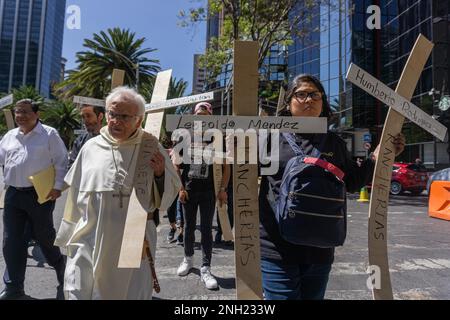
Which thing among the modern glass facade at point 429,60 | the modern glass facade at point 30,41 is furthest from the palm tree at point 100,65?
the modern glass facade at point 429,60

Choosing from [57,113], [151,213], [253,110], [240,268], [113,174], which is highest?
[57,113]

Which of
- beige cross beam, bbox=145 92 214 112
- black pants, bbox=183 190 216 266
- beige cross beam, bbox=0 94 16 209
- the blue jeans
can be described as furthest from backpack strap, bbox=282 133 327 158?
beige cross beam, bbox=0 94 16 209

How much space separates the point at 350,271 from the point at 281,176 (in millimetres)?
3243

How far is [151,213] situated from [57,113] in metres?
50.0

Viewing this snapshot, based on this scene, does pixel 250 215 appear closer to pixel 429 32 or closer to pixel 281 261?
pixel 281 261

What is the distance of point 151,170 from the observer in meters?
2.15

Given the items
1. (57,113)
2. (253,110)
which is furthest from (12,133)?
(57,113)

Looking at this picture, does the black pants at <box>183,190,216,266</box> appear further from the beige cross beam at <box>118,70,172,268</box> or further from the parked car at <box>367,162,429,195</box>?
the parked car at <box>367,162,429,195</box>

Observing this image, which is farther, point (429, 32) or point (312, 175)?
point (429, 32)

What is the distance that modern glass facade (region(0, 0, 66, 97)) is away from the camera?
2876 cm

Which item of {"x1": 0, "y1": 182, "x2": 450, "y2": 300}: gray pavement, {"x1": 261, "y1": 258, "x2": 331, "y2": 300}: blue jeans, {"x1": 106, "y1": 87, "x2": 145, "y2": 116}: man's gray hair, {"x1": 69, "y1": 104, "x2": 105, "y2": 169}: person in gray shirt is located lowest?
{"x1": 0, "y1": 182, "x2": 450, "y2": 300}: gray pavement

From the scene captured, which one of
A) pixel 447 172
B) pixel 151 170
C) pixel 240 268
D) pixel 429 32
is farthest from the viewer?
pixel 429 32

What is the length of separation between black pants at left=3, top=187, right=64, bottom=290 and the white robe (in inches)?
65.5

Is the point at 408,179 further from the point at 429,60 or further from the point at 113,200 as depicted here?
the point at 113,200
